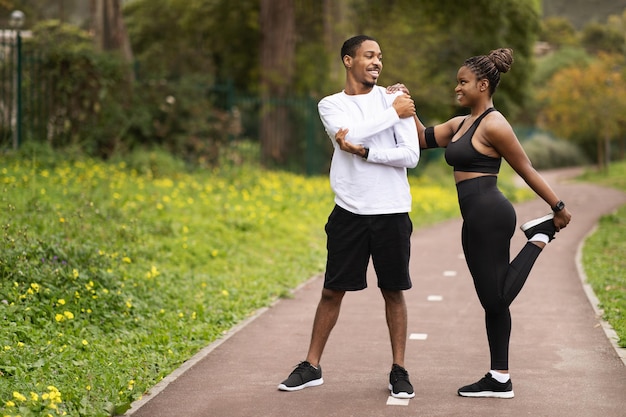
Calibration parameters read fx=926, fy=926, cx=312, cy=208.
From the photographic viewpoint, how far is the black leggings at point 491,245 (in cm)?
503

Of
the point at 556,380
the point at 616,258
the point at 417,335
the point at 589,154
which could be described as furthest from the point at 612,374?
the point at 589,154

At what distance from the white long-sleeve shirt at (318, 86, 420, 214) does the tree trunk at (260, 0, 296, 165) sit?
54.4 ft

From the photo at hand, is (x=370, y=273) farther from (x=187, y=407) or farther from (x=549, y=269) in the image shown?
(x=187, y=407)

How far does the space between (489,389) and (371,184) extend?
1.33 meters

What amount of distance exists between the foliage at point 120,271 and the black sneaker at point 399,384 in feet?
4.71

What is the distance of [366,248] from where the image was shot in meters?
5.28

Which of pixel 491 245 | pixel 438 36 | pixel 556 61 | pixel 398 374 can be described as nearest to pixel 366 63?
pixel 491 245

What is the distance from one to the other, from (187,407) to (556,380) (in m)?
2.22

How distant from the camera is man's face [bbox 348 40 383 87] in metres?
5.16

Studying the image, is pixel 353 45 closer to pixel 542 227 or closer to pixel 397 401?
pixel 542 227

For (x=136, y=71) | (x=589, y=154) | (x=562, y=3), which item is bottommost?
(x=589, y=154)

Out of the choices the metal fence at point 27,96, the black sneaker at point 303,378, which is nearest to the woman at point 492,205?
the black sneaker at point 303,378

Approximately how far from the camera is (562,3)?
34.0 m

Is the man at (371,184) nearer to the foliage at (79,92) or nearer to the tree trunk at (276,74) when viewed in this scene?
the foliage at (79,92)
